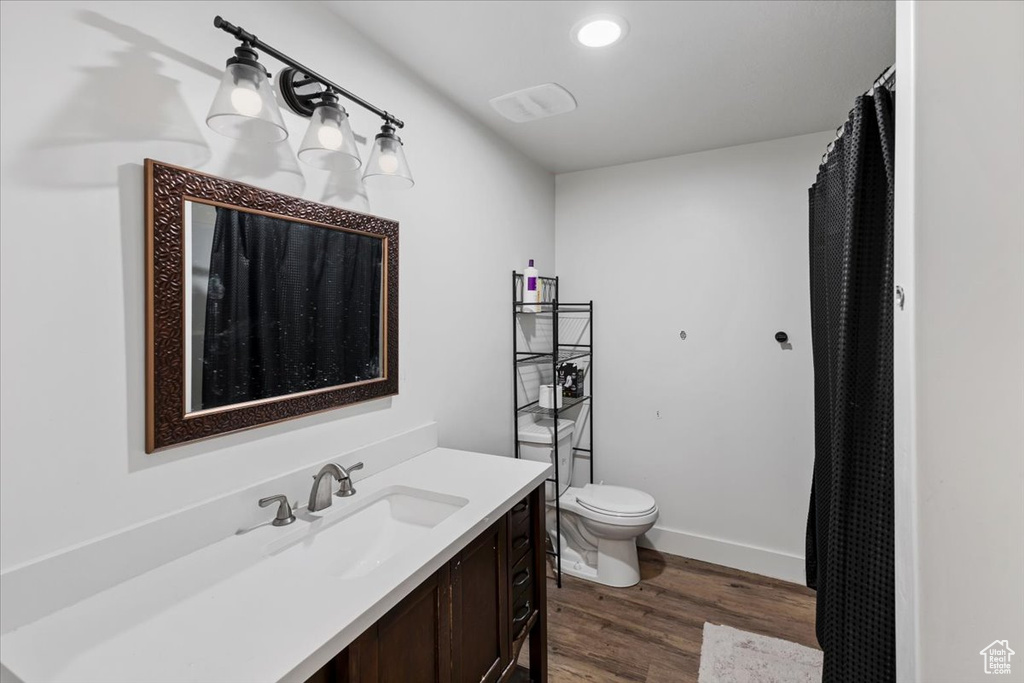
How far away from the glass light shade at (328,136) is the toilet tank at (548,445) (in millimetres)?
1686

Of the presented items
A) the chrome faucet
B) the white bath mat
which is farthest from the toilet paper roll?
the chrome faucet

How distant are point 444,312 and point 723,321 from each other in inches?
63.3

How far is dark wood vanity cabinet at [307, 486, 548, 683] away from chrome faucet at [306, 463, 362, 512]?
396 millimetres

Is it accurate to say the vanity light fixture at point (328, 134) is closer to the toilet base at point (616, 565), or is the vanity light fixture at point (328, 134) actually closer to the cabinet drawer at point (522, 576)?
the cabinet drawer at point (522, 576)

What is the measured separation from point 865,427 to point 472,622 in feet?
3.74

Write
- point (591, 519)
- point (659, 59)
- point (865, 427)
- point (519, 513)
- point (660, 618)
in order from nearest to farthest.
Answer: point (865, 427)
point (519, 513)
point (659, 59)
point (660, 618)
point (591, 519)

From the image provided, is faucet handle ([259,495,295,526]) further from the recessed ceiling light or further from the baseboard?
the baseboard

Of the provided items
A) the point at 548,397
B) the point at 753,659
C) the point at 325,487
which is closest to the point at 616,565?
the point at 753,659

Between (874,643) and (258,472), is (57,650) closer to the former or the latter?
(258,472)

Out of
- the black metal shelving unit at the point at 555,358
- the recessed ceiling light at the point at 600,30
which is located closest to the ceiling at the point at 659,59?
the recessed ceiling light at the point at 600,30

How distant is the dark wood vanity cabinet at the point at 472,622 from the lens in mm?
919

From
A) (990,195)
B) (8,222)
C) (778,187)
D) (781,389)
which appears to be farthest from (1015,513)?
(778,187)

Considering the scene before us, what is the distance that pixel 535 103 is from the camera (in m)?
1.98

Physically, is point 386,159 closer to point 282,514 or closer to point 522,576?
point 282,514
